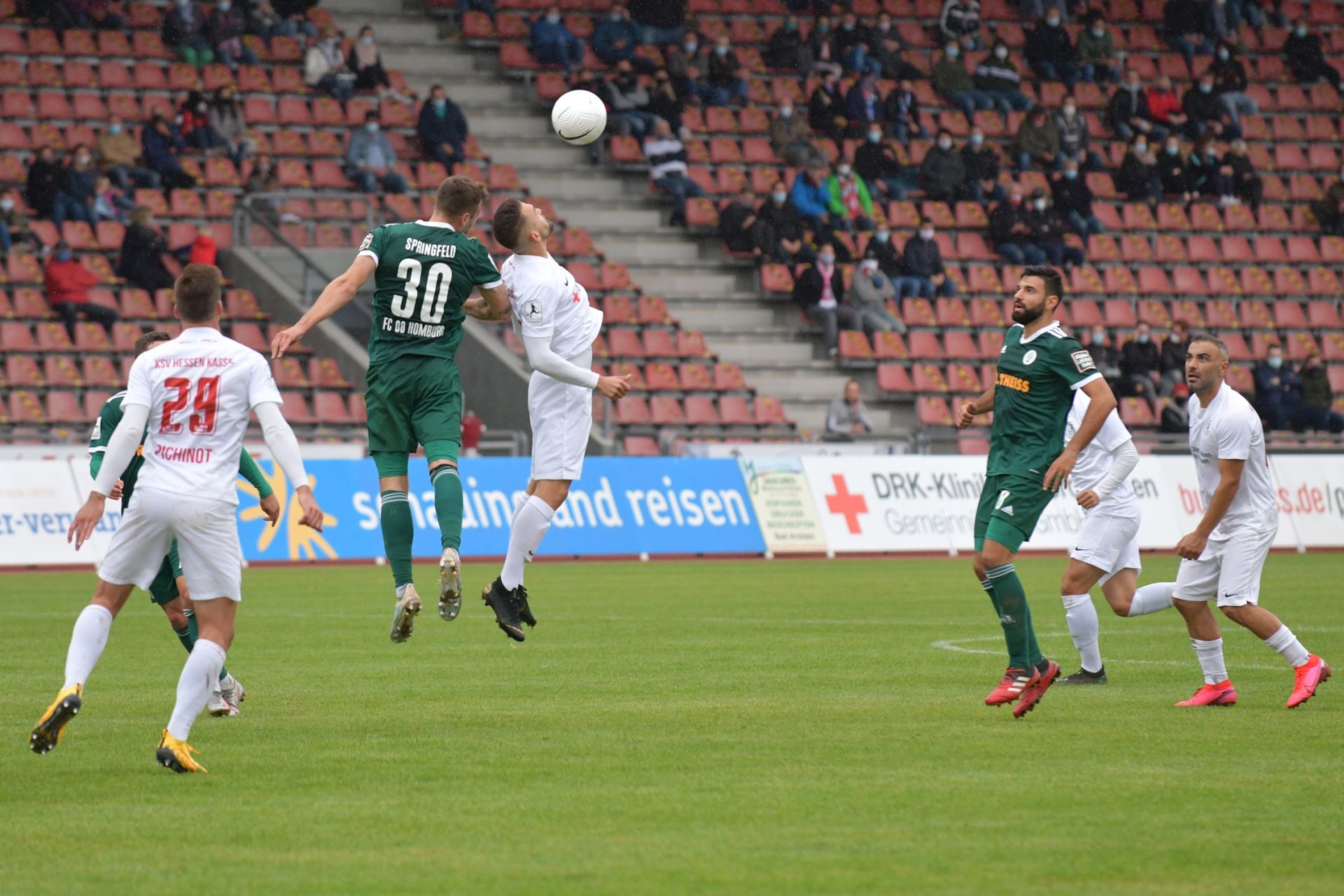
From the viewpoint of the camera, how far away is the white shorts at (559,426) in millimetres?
11641

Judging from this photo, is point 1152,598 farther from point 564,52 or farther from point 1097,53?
point 1097,53

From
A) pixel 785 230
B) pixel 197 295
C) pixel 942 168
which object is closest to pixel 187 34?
pixel 785 230

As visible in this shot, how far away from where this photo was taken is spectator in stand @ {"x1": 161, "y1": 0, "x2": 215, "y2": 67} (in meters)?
30.5

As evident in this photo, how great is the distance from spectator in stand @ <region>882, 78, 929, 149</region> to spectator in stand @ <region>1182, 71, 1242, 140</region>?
6.00 metres

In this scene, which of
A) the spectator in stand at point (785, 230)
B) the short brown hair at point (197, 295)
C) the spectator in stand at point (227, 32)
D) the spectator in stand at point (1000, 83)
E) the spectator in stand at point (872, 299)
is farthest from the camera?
the spectator in stand at point (1000, 83)

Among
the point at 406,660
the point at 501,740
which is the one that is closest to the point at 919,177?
the point at 406,660

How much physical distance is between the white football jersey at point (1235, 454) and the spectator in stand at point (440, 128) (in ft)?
71.8

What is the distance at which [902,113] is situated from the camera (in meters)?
35.4

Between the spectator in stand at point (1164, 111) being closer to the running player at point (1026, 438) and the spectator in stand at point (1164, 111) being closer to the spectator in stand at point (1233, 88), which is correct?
the spectator in stand at point (1233, 88)

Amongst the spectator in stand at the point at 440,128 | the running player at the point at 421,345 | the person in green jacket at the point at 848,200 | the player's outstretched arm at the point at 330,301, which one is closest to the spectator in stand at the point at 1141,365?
the person in green jacket at the point at 848,200

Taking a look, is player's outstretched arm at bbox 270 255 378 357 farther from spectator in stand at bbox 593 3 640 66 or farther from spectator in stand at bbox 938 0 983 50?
spectator in stand at bbox 938 0 983 50

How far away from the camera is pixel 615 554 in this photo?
960 inches

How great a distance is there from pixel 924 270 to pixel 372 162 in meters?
10.1

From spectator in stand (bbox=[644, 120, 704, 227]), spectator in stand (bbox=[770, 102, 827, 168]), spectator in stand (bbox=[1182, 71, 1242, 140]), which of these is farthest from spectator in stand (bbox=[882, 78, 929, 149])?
spectator in stand (bbox=[1182, 71, 1242, 140])
